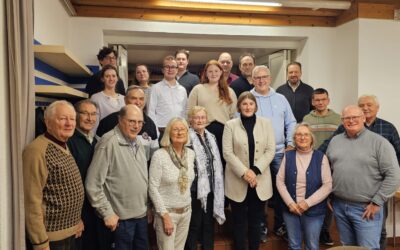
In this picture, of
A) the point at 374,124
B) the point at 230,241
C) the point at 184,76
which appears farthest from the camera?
the point at 184,76

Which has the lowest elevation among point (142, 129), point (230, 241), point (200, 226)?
point (230, 241)

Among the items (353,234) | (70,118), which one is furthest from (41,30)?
(353,234)

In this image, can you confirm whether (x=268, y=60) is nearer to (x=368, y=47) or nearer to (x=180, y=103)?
(x=368, y=47)

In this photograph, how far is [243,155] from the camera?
8.82 ft

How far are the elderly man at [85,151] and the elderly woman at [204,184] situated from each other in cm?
71

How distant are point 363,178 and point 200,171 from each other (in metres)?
1.14

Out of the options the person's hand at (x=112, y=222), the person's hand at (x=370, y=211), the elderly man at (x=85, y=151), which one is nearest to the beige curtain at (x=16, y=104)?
the elderly man at (x=85, y=151)

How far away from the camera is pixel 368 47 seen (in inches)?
173

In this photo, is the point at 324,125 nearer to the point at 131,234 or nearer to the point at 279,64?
the point at 131,234

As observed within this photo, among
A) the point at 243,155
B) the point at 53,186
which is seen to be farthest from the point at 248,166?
the point at 53,186

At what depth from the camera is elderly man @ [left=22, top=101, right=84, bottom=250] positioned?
5.65 ft

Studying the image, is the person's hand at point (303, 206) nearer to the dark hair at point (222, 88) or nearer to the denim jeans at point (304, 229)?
the denim jeans at point (304, 229)

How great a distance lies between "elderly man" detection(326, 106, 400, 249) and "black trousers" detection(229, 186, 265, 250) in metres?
→ 0.60

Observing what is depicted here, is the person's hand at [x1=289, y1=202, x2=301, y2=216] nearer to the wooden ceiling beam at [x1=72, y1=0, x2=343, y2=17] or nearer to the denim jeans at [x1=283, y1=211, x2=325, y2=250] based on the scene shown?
the denim jeans at [x1=283, y1=211, x2=325, y2=250]
